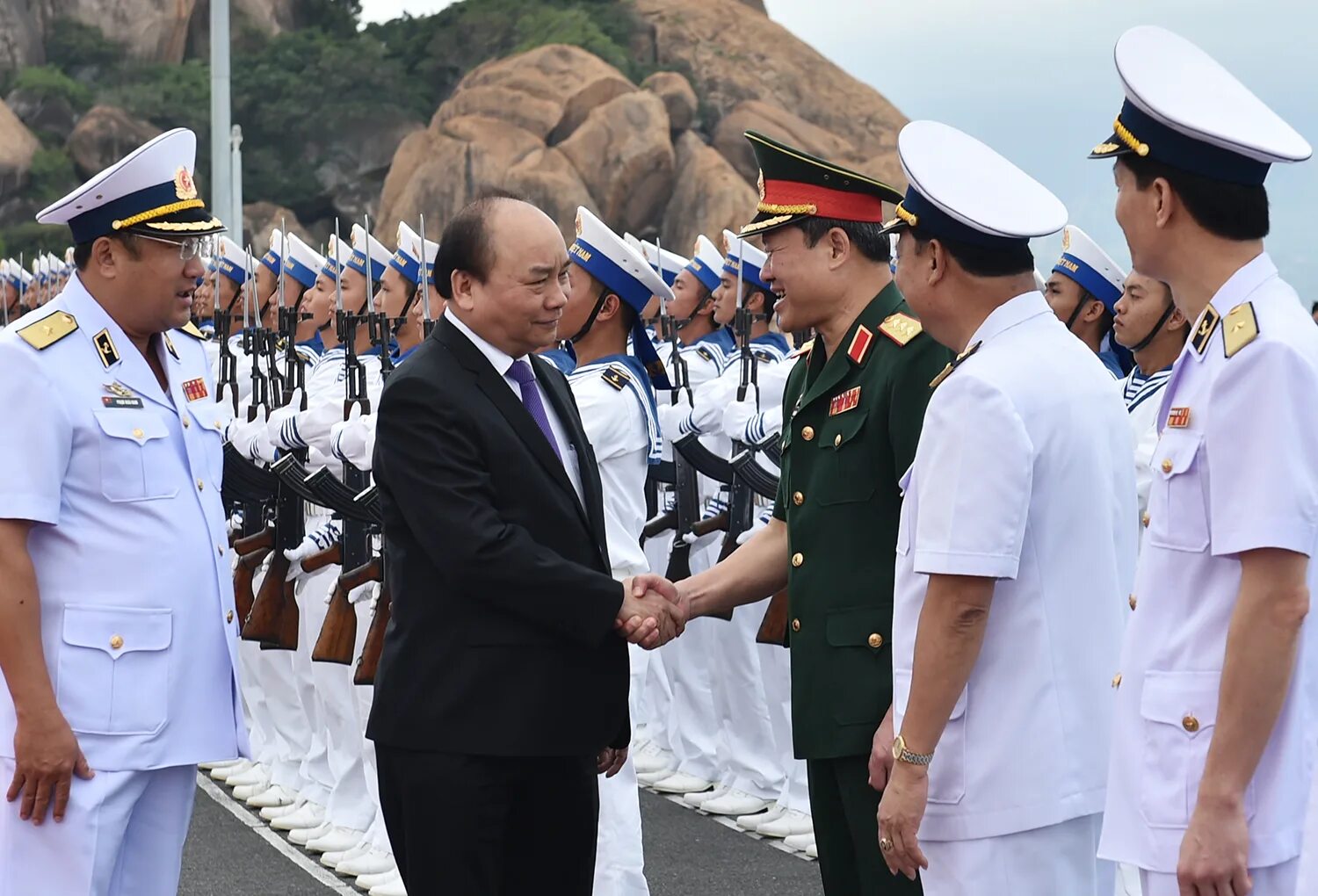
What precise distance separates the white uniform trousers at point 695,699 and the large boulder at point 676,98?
95.8 ft

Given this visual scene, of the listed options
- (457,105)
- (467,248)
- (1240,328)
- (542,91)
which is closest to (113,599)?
(467,248)

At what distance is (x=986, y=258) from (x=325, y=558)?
13.1 ft

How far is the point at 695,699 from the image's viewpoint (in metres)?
8.00

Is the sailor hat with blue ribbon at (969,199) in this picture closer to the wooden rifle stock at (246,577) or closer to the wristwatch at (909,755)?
the wristwatch at (909,755)

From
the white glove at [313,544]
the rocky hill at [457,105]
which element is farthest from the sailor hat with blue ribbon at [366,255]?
the rocky hill at [457,105]

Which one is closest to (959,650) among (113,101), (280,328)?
(280,328)

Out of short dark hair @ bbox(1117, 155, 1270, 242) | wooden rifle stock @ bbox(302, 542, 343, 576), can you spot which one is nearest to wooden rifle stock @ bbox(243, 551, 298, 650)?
wooden rifle stock @ bbox(302, 542, 343, 576)

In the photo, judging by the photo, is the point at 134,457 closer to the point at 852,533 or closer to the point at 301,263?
the point at 852,533

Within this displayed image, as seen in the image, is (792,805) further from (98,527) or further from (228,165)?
(228,165)

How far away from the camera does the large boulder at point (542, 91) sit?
35469mm

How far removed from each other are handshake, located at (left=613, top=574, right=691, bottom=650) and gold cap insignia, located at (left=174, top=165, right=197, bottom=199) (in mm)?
1204

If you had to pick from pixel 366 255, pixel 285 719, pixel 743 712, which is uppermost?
pixel 366 255

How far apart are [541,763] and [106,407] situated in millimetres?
1076

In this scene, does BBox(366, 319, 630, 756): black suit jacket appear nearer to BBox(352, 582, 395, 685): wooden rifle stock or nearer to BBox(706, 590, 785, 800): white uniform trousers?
BBox(352, 582, 395, 685): wooden rifle stock
